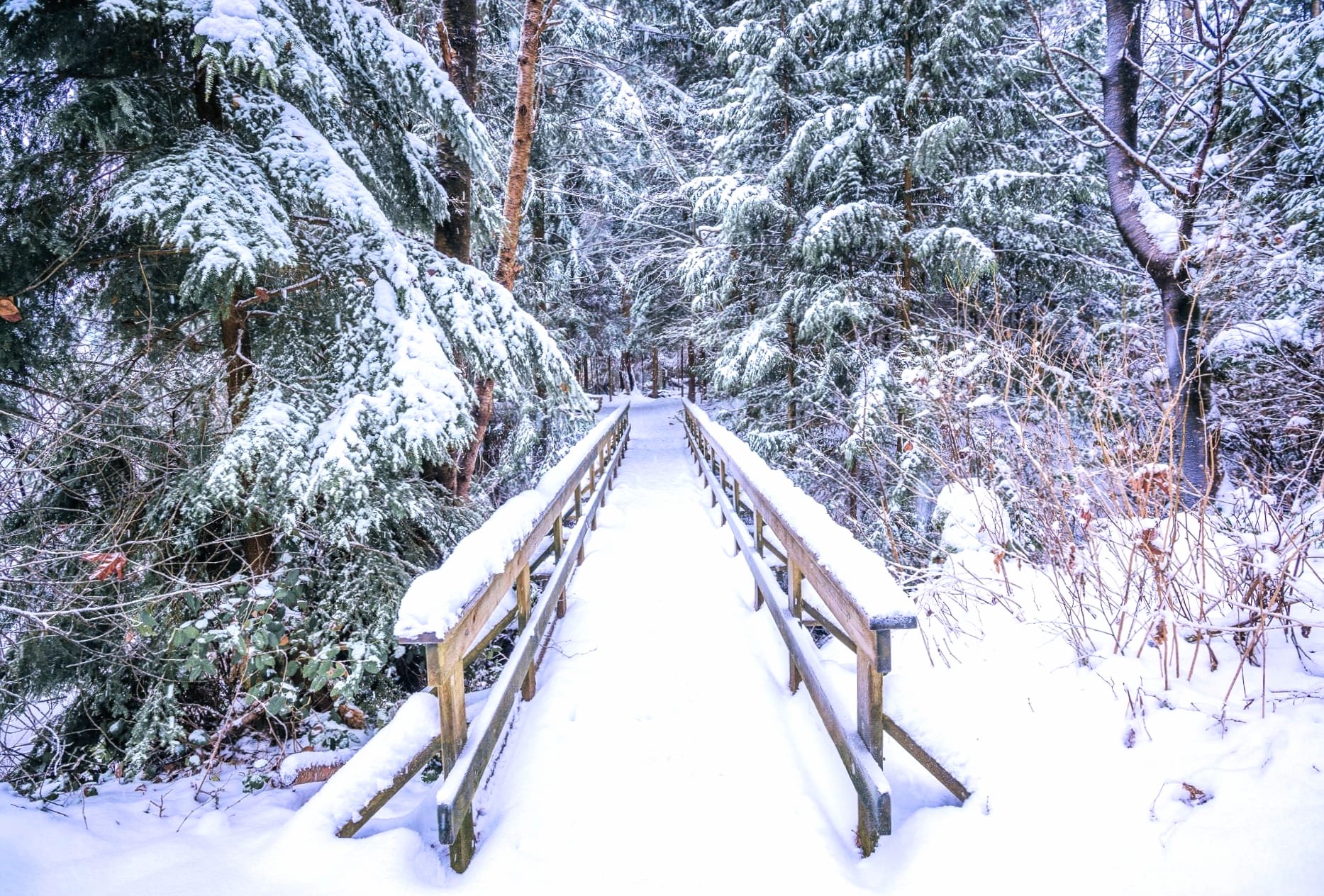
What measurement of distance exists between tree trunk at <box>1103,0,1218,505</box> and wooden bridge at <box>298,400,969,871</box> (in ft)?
10.6

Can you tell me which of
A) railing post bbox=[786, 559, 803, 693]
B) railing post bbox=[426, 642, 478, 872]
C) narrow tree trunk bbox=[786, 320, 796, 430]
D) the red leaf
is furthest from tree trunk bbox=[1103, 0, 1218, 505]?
the red leaf

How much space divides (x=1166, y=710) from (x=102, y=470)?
5.25 metres

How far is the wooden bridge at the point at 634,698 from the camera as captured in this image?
6.18ft

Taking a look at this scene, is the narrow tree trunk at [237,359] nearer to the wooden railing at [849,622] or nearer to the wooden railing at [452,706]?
the wooden railing at [452,706]

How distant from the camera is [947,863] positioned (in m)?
1.73

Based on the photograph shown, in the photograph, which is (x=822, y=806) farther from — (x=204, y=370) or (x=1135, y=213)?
(x=1135, y=213)

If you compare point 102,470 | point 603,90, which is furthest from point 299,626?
point 603,90

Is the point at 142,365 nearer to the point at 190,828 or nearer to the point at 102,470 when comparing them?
the point at 102,470

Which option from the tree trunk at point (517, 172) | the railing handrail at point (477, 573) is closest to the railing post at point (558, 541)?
the railing handrail at point (477, 573)

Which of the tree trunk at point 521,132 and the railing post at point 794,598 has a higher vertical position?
the tree trunk at point 521,132

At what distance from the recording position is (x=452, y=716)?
1971 mm

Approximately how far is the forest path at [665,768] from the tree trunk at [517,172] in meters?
1.92

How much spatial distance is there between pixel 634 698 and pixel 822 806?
113 centimetres

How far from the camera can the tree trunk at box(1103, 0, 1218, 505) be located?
4.12m
